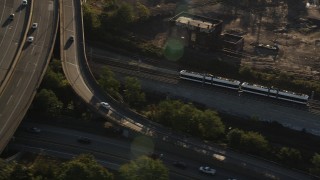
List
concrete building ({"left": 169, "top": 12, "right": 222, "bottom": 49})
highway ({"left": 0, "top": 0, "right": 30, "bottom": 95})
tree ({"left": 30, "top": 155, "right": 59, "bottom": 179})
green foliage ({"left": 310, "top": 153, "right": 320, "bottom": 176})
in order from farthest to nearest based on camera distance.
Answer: concrete building ({"left": 169, "top": 12, "right": 222, "bottom": 49}) < highway ({"left": 0, "top": 0, "right": 30, "bottom": 95}) < green foliage ({"left": 310, "top": 153, "right": 320, "bottom": 176}) < tree ({"left": 30, "top": 155, "right": 59, "bottom": 179})

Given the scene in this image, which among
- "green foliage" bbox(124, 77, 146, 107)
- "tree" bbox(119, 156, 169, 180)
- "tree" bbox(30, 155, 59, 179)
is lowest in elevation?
"tree" bbox(30, 155, 59, 179)

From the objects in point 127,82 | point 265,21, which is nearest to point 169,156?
point 127,82

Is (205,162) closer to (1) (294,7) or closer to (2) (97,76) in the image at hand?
(2) (97,76)

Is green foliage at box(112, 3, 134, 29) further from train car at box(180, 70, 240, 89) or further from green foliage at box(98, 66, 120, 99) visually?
green foliage at box(98, 66, 120, 99)

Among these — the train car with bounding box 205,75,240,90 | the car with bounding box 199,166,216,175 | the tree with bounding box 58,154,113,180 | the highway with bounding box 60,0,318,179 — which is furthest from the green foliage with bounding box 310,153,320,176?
the tree with bounding box 58,154,113,180

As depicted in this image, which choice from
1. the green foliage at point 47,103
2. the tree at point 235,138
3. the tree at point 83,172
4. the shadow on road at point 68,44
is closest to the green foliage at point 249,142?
the tree at point 235,138

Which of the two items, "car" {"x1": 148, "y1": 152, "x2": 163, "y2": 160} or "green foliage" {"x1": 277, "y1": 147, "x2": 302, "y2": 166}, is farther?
"green foliage" {"x1": 277, "y1": 147, "x2": 302, "y2": 166}

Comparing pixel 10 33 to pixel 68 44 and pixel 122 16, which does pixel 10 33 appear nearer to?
pixel 68 44

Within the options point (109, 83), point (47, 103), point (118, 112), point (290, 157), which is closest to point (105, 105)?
point (118, 112)

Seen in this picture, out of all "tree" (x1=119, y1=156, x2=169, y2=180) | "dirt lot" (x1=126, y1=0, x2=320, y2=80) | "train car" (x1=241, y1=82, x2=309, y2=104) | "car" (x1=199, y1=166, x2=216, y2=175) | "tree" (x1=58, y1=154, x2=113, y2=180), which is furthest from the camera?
"dirt lot" (x1=126, y1=0, x2=320, y2=80)
